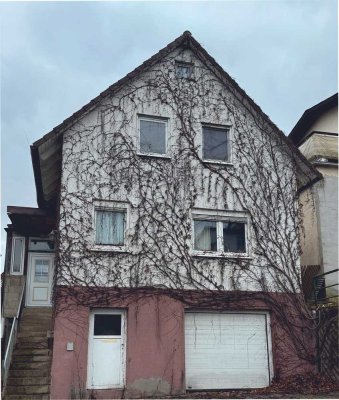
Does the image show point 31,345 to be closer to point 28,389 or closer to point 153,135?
point 28,389

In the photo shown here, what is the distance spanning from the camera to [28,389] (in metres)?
12.0

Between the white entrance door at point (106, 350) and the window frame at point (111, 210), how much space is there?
5.23 ft

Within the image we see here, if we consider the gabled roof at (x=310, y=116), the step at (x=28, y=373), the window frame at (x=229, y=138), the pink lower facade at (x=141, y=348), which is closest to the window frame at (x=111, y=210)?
the pink lower facade at (x=141, y=348)

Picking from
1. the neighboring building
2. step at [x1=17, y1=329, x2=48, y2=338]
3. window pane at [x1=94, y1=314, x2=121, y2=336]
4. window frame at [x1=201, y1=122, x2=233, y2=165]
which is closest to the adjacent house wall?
the neighboring building

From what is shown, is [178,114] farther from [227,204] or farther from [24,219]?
[24,219]

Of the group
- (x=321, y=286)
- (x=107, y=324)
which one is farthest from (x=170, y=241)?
(x=321, y=286)

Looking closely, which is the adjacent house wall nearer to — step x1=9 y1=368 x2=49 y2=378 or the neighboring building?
the neighboring building

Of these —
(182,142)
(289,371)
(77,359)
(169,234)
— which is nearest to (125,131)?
(182,142)

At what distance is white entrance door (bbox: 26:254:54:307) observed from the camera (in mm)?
17344

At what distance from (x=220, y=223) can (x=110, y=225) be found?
3159mm

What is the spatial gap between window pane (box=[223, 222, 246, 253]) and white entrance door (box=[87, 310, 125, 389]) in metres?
3.60

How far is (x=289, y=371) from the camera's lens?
1376 cm

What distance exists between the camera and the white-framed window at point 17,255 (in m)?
17.9

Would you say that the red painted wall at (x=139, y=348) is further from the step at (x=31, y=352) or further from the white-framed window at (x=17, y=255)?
the white-framed window at (x=17, y=255)
